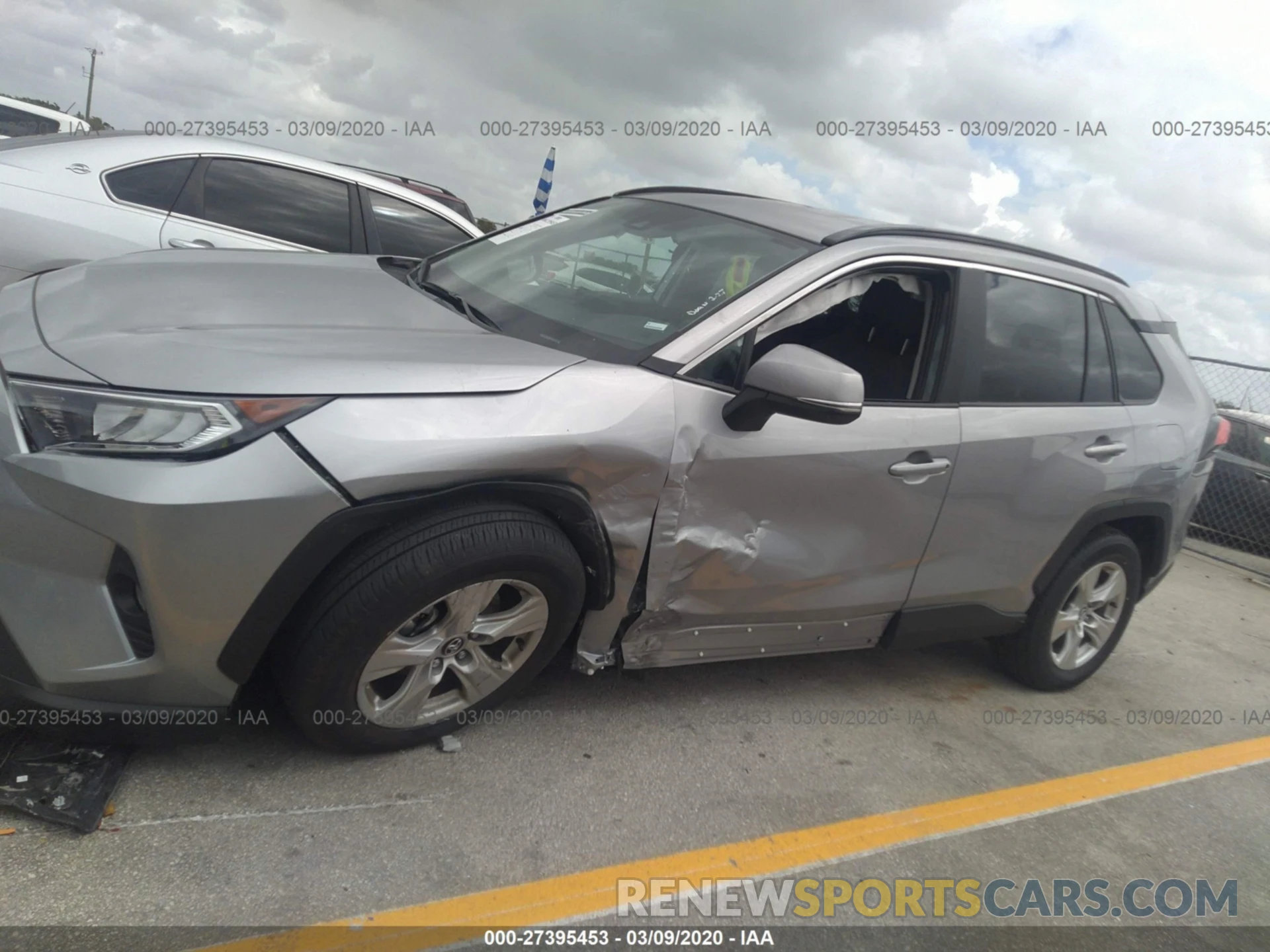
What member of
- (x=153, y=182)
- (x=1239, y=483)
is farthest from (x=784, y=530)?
(x=1239, y=483)

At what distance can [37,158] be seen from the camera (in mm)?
4680

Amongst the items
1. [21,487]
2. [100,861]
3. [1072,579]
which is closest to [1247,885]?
[1072,579]

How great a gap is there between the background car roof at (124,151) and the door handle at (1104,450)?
4.35 metres

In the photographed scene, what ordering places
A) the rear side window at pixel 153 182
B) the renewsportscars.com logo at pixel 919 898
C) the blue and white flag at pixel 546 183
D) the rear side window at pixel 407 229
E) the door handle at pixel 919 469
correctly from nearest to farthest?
the renewsportscars.com logo at pixel 919 898
the door handle at pixel 919 469
the rear side window at pixel 153 182
the rear side window at pixel 407 229
the blue and white flag at pixel 546 183

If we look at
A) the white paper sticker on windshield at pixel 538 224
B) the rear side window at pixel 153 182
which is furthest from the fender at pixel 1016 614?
the rear side window at pixel 153 182

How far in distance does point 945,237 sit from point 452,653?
2300 mm

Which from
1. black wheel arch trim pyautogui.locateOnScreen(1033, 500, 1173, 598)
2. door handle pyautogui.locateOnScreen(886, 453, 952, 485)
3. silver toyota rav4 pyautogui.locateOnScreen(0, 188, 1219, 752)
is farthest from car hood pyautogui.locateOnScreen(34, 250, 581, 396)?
black wheel arch trim pyautogui.locateOnScreen(1033, 500, 1173, 598)

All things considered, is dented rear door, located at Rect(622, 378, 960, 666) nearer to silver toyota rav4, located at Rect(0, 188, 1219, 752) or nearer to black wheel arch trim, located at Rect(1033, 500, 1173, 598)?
silver toyota rav4, located at Rect(0, 188, 1219, 752)

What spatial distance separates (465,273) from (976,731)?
2.66m

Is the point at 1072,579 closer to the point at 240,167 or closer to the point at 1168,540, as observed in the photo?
the point at 1168,540

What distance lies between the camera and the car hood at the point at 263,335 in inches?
82.0

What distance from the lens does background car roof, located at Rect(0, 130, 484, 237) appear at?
470 cm

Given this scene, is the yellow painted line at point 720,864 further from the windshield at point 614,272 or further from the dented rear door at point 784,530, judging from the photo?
the windshield at point 614,272

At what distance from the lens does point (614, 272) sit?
316 centimetres
